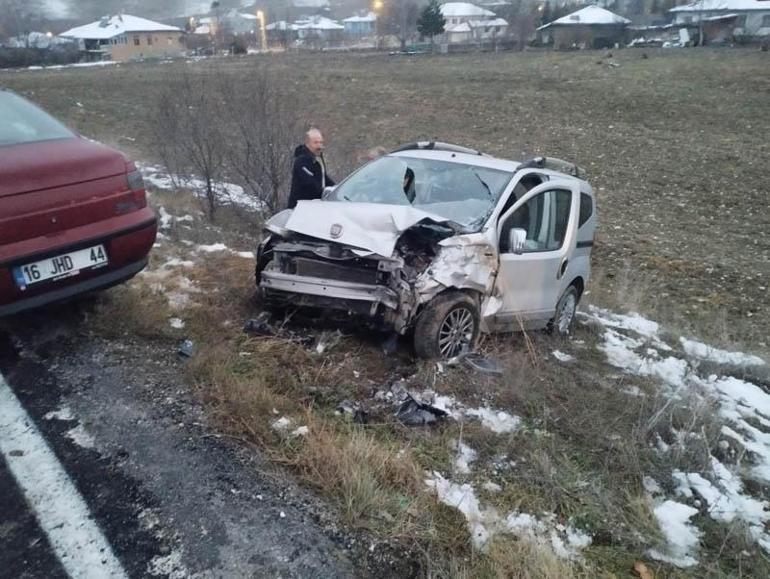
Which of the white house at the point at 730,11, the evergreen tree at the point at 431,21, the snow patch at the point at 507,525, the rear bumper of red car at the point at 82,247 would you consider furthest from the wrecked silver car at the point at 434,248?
the white house at the point at 730,11

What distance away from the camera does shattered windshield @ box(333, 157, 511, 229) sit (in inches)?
193

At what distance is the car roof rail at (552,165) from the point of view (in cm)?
540

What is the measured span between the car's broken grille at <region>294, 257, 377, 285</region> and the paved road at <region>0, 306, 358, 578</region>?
1324 millimetres

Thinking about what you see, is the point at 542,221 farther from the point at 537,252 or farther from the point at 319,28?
the point at 319,28

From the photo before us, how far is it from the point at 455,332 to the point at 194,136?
670 centimetres

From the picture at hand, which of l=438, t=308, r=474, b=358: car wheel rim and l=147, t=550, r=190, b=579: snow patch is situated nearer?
l=147, t=550, r=190, b=579: snow patch

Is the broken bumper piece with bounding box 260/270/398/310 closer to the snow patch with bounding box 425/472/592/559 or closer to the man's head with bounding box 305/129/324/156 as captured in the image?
the snow patch with bounding box 425/472/592/559

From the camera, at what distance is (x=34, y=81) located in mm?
27281

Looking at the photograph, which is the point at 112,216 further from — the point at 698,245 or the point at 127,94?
the point at 127,94

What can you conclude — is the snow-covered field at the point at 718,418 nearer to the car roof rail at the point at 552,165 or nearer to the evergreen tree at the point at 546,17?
the car roof rail at the point at 552,165

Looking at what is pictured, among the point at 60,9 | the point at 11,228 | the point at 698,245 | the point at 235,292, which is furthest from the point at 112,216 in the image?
the point at 60,9

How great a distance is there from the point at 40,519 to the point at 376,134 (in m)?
17.1

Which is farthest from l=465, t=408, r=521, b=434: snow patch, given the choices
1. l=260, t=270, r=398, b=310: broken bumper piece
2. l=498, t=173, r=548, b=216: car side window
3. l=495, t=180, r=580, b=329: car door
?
l=498, t=173, r=548, b=216: car side window

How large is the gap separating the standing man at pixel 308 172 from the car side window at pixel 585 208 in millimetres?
2688
